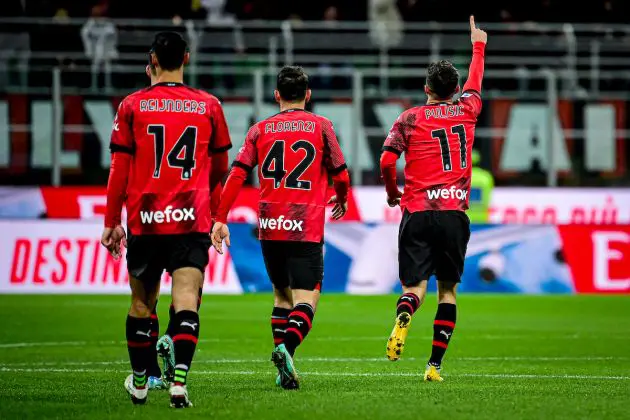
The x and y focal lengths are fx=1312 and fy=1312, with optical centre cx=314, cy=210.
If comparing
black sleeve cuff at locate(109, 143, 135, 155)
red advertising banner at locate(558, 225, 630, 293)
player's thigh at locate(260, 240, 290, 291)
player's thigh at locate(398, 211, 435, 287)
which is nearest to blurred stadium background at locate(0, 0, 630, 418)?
red advertising banner at locate(558, 225, 630, 293)

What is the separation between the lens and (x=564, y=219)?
77.7 ft

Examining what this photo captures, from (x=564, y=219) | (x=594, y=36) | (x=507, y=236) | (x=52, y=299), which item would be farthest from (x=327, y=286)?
(x=594, y=36)

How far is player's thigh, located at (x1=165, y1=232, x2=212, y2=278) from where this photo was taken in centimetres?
777

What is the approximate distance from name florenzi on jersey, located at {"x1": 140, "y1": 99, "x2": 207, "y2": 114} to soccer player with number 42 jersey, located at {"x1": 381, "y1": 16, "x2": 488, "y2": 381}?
204 cm

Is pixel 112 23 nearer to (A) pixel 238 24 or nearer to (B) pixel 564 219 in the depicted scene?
(A) pixel 238 24

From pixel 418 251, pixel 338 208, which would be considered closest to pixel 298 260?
pixel 338 208

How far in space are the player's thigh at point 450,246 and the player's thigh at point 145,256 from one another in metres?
2.36

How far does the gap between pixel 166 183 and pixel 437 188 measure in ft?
7.87

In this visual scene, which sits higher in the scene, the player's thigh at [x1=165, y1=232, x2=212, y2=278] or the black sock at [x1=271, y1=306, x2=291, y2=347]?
the player's thigh at [x1=165, y1=232, x2=212, y2=278]

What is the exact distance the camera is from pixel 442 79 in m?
9.45

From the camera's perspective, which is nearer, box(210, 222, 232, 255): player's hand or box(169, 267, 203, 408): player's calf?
A: box(169, 267, 203, 408): player's calf

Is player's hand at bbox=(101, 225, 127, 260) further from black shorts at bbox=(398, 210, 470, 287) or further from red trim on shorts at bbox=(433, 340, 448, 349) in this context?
red trim on shorts at bbox=(433, 340, 448, 349)

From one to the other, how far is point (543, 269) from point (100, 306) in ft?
22.0

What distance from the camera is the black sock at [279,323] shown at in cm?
924
